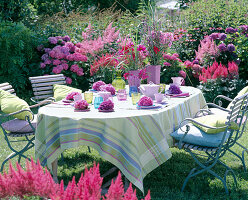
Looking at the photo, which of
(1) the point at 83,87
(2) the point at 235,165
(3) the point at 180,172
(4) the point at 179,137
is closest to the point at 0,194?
(4) the point at 179,137

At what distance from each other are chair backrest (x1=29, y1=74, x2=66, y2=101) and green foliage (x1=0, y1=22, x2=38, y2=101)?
2.91 m

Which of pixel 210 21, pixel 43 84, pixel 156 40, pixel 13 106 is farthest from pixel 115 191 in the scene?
pixel 210 21

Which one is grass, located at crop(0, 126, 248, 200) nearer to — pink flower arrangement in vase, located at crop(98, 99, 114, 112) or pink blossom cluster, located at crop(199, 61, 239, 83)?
pink flower arrangement in vase, located at crop(98, 99, 114, 112)

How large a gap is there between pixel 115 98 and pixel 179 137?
913mm

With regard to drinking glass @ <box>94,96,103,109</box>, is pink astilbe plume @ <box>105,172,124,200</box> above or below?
above

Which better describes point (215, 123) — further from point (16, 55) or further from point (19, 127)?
point (16, 55)

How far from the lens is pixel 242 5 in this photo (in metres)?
9.27

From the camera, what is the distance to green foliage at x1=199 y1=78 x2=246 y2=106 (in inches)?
258

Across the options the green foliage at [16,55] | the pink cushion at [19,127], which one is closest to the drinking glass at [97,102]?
the pink cushion at [19,127]

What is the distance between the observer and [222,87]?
6594 millimetres

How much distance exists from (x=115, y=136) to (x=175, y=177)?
128 cm

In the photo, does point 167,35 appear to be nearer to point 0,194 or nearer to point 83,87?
point 0,194

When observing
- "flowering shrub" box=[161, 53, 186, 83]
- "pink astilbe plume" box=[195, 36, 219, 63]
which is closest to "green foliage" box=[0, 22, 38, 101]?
"flowering shrub" box=[161, 53, 186, 83]

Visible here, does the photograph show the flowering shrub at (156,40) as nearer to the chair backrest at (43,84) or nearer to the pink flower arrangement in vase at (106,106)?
the pink flower arrangement in vase at (106,106)
